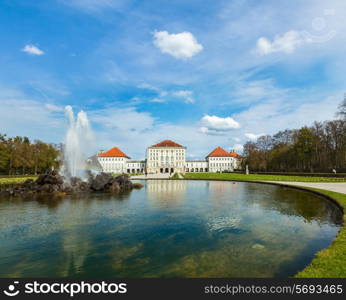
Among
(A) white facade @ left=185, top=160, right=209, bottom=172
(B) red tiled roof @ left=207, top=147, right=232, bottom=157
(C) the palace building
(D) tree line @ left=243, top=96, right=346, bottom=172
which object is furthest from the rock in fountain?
(B) red tiled roof @ left=207, top=147, right=232, bottom=157

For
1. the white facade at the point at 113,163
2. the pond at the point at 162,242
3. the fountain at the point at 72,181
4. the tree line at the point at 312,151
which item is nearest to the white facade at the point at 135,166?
the white facade at the point at 113,163

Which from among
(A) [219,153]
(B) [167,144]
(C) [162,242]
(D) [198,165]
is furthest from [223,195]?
(D) [198,165]

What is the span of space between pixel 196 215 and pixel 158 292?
663cm

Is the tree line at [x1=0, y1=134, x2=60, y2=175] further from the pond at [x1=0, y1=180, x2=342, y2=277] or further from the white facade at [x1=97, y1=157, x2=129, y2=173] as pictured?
the white facade at [x1=97, y1=157, x2=129, y2=173]

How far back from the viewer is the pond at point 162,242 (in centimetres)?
470

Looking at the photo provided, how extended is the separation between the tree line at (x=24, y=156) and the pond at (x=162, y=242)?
42523 millimetres

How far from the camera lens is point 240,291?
360 cm

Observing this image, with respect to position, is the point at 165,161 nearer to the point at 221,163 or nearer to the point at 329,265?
the point at 221,163

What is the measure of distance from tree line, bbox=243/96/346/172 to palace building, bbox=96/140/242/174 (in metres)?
41.3

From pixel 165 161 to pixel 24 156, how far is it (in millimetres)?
67199

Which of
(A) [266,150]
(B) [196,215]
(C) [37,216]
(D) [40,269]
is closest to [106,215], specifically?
(C) [37,216]

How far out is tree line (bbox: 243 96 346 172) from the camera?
4119 cm

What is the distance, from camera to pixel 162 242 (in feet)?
20.9

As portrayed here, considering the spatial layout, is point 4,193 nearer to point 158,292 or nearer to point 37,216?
point 37,216
